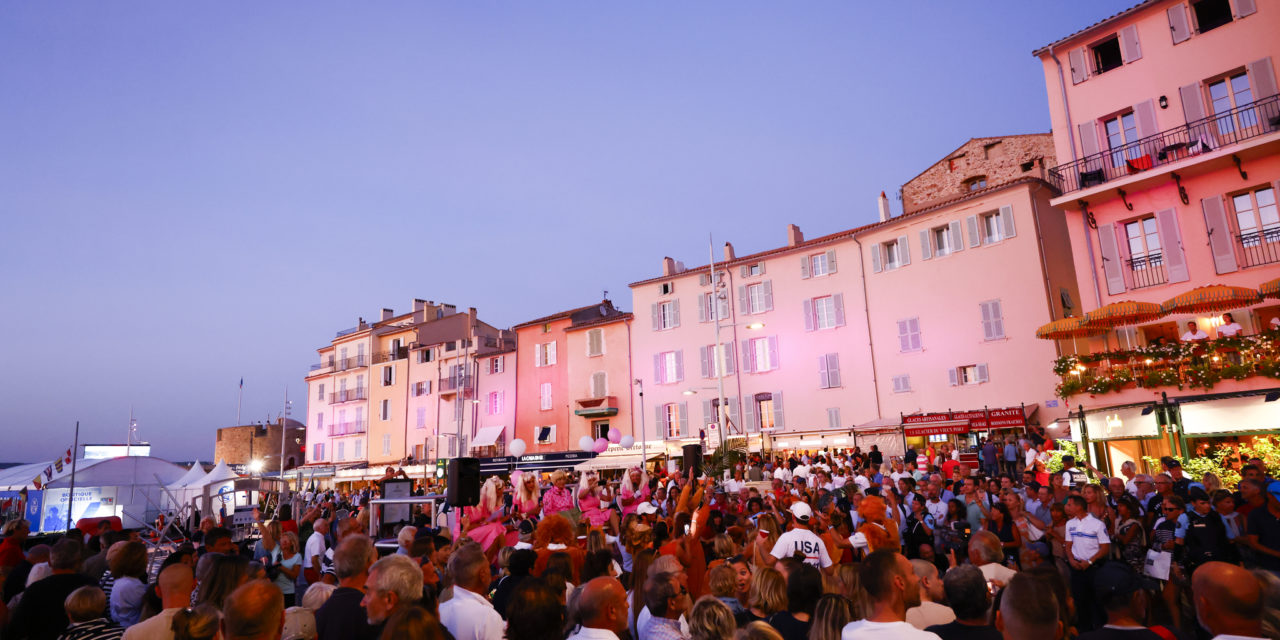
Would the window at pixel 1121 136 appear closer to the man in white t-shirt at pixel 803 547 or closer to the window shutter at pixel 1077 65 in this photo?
the window shutter at pixel 1077 65

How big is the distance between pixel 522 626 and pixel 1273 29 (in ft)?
76.2

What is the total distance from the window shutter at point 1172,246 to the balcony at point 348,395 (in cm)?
4171

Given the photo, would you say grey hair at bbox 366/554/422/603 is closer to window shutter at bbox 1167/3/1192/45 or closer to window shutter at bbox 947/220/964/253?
window shutter at bbox 1167/3/1192/45

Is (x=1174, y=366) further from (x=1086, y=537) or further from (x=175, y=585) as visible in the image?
(x=175, y=585)

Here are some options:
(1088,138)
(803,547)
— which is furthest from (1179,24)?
(803,547)

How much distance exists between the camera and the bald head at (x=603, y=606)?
3.47 meters

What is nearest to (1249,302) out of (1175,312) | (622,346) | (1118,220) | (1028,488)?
(1175,312)

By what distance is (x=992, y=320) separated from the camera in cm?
2523

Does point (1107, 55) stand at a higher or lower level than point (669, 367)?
higher

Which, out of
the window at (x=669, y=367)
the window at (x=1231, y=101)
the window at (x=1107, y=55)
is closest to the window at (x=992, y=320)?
the window at (x=1107, y=55)

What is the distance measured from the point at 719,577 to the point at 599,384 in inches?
1260

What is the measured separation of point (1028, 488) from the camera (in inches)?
400

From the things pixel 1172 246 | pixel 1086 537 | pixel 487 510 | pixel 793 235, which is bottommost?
pixel 1086 537

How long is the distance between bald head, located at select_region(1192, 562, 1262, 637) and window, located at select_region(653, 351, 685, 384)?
30094 millimetres
